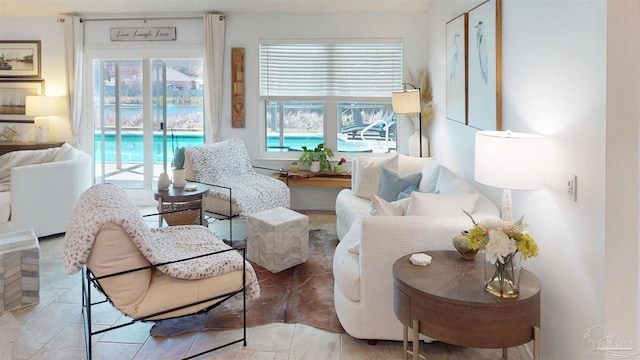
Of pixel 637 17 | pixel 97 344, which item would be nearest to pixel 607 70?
pixel 637 17

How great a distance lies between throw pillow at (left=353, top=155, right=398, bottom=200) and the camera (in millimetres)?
4594

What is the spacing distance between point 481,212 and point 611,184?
109cm

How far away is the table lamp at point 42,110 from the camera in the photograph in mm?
5953

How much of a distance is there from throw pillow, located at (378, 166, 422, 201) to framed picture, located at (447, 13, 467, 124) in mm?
662

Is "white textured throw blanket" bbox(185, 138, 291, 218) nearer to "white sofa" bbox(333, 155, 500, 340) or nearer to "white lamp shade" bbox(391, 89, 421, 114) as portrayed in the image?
"white lamp shade" bbox(391, 89, 421, 114)

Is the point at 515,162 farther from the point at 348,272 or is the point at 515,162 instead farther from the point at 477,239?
the point at 348,272

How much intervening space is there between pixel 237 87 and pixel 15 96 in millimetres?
3030

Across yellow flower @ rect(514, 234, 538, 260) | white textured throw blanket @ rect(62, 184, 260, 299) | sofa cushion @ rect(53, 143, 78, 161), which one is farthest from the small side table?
yellow flower @ rect(514, 234, 538, 260)

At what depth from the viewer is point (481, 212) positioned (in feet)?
9.50

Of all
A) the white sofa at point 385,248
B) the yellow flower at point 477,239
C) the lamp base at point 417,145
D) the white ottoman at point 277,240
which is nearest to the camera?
the yellow flower at point 477,239

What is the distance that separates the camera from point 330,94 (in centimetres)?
611

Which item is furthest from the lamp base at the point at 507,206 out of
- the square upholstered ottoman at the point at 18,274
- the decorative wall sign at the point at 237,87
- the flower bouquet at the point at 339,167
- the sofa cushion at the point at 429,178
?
the decorative wall sign at the point at 237,87

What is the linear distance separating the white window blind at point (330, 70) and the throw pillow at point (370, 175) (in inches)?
64.5

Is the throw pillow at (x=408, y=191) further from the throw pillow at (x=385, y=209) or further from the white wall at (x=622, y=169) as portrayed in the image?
the white wall at (x=622, y=169)
